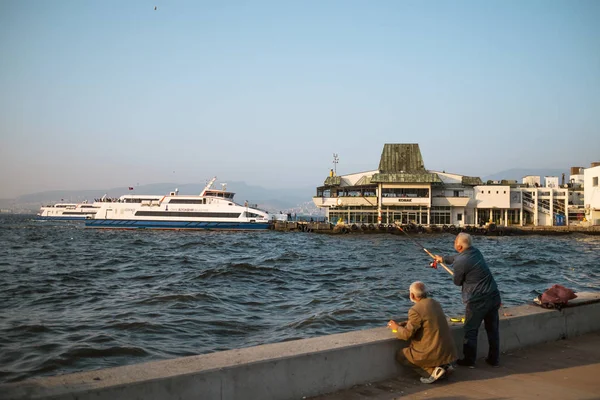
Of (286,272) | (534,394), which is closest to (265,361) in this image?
(534,394)

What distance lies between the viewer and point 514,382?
17.3ft

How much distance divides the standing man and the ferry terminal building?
6130 centimetres

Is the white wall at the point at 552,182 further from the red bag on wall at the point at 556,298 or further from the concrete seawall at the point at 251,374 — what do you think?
the concrete seawall at the point at 251,374

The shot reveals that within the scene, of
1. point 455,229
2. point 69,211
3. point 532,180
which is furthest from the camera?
point 69,211

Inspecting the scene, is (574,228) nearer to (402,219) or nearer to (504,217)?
(504,217)

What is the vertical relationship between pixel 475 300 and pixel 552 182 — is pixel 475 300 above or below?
below

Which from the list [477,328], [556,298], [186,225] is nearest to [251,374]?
[477,328]

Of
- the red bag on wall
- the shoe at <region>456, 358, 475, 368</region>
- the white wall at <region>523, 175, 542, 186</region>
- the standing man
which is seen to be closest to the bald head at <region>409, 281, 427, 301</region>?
the standing man

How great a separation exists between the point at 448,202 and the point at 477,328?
216ft

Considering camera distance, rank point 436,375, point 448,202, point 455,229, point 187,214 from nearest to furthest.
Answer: point 436,375
point 455,229
point 448,202
point 187,214

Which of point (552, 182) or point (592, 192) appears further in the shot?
point (552, 182)

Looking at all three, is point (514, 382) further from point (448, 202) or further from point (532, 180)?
point (532, 180)

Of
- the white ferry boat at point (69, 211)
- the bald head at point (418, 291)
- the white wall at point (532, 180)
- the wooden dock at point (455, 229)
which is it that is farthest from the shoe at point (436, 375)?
the white ferry boat at point (69, 211)

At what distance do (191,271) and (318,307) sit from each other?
10.8 meters
